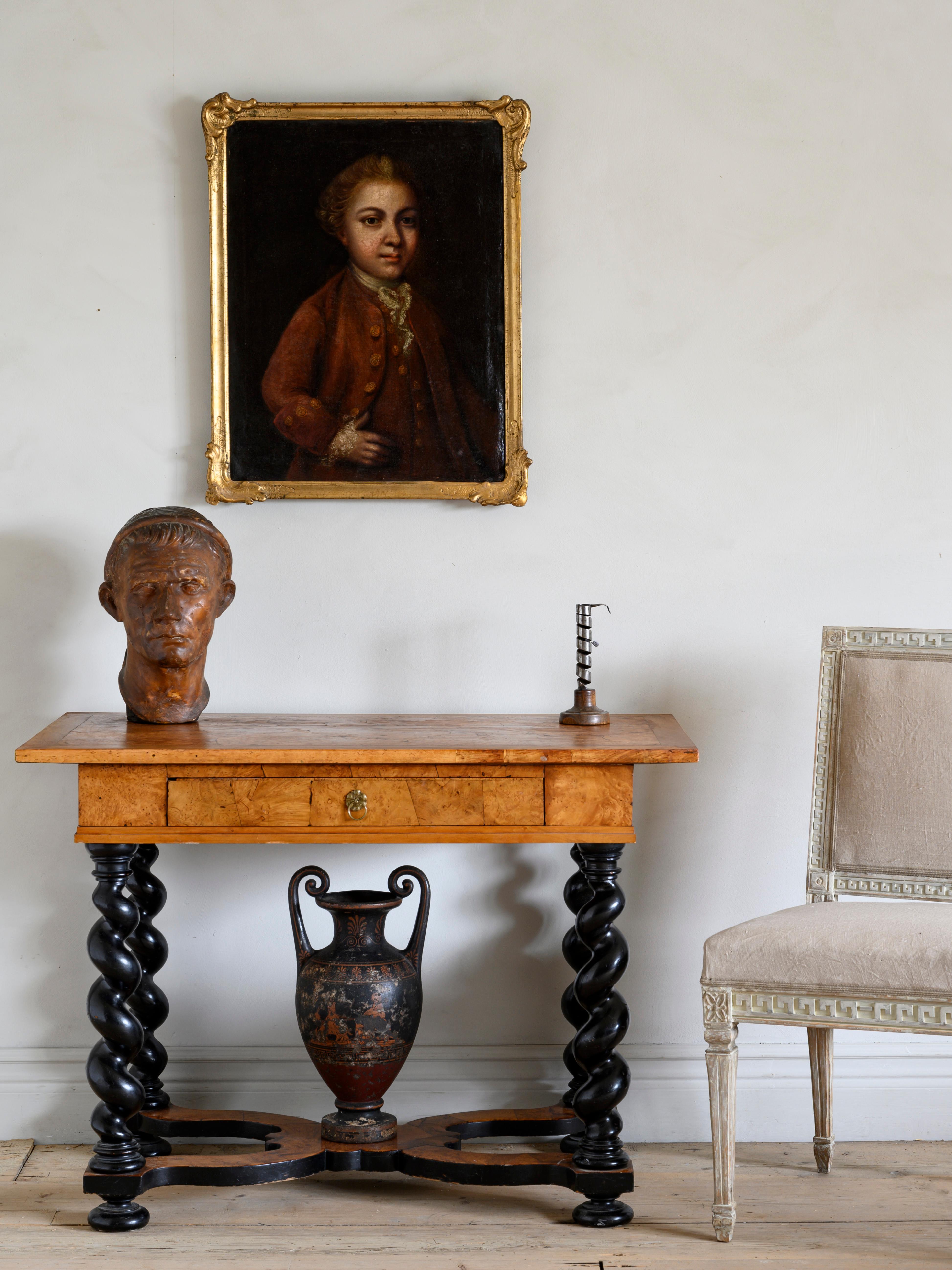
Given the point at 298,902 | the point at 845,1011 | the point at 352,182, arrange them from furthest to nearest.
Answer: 1. the point at 352,182
2. the point at 298,902
3. the point at 845,1011

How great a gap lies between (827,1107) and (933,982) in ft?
2.42

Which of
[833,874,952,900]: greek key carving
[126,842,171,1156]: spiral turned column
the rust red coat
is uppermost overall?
the rust red coat

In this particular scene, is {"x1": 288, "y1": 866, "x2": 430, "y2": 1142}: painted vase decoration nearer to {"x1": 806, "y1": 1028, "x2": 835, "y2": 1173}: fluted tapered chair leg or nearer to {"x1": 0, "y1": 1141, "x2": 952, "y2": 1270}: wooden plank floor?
{"x1": 0, "y1": 1141, "x2": 952, "y2": 1270}: wooden plank floor

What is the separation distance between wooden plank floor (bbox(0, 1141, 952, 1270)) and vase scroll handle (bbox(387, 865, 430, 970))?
0.56m

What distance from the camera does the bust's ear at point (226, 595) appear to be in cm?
275

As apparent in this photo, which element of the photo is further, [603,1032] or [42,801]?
[42,801]

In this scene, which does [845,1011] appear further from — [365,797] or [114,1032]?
[114,1032]

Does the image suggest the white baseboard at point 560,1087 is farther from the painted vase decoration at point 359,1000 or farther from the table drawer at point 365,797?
the table drawer at point 365,797

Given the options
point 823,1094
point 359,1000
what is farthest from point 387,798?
point 823,1094

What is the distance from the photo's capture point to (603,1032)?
8.30 feet

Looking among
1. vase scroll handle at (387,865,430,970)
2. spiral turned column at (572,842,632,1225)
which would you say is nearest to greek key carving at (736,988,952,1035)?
spiral turned column at (572,842,632,1225)

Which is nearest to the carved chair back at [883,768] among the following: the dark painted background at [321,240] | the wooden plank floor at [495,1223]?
the wooden plank floor at [495,1223]

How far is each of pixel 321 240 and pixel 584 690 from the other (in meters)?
1.35

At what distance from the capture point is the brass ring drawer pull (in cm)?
245
